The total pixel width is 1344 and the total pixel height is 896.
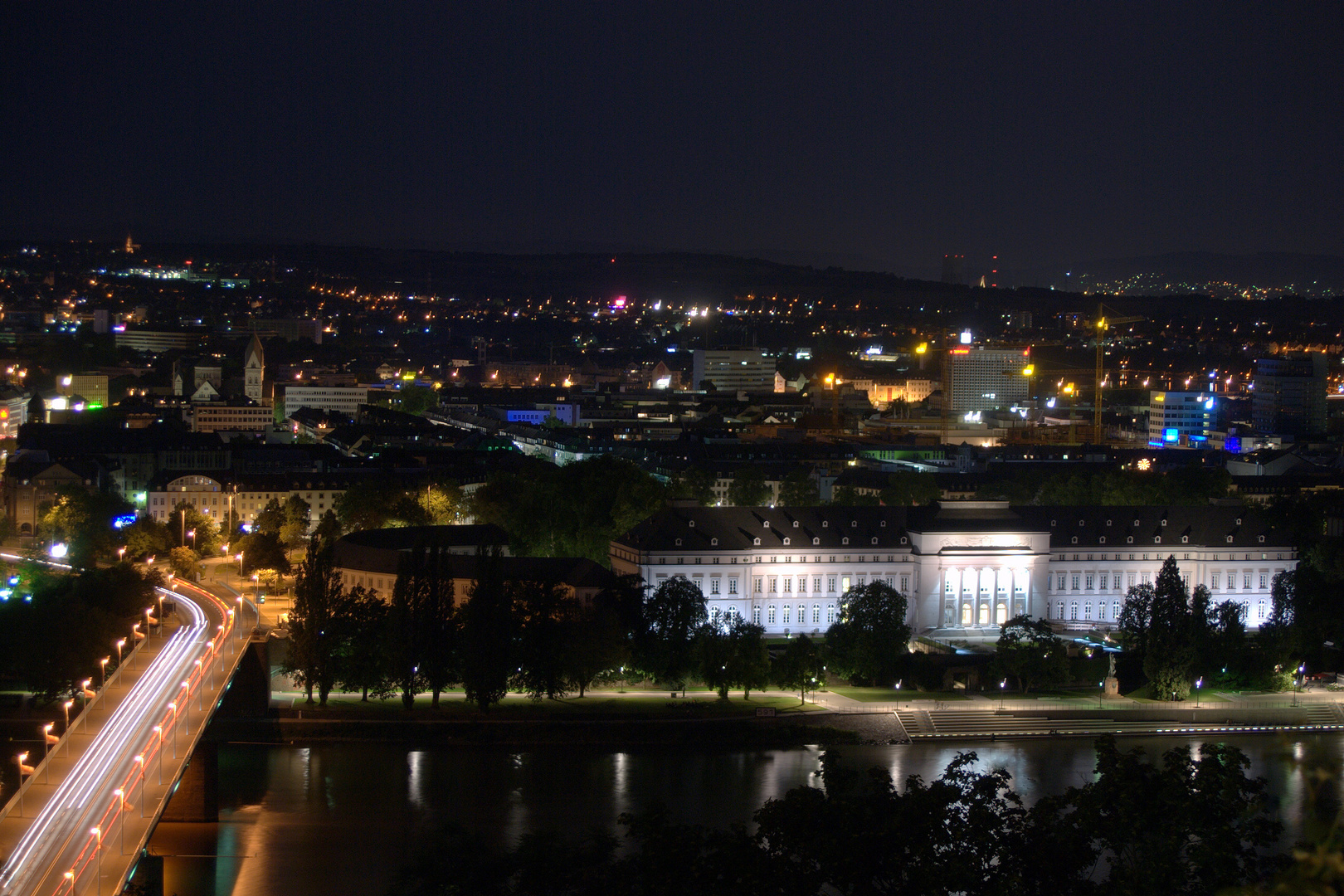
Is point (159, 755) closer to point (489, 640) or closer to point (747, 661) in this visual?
point (489, 640)

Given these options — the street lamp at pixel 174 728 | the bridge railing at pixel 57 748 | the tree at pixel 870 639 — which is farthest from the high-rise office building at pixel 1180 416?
the street lamp at pixel 174 728

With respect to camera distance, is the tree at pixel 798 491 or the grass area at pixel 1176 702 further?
the tree at pixel 798 491

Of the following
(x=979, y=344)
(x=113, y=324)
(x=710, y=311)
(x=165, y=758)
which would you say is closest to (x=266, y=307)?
(x=113, y=324)

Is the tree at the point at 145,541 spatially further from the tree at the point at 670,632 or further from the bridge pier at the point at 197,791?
the bridge pier at the point at 197,791

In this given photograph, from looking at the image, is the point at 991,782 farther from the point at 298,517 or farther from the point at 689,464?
the point at 689,464

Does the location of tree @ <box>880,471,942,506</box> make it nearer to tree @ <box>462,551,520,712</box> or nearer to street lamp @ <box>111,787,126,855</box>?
tree @ <box>462,551,520,712</box>

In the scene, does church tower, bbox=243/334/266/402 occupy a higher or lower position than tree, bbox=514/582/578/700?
higher

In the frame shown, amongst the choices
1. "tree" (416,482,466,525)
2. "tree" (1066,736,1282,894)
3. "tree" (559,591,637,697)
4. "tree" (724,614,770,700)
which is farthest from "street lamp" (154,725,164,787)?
"tree" (416,482,466,525)
